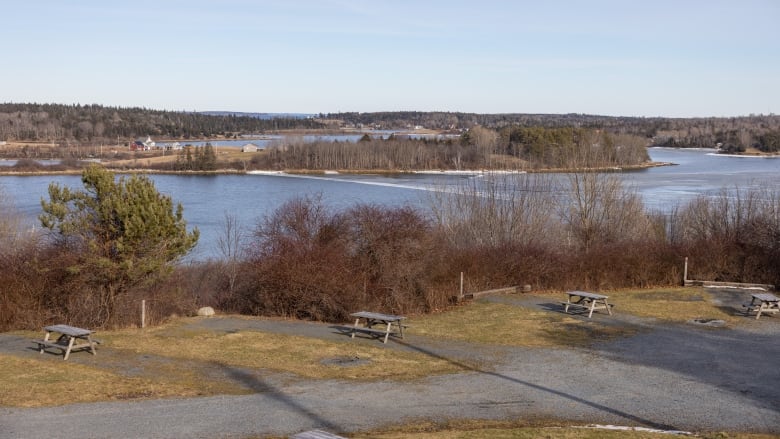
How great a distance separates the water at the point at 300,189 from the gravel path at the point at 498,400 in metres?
28.7

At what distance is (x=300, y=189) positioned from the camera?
7700cm

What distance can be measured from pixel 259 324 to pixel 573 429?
10.2 m

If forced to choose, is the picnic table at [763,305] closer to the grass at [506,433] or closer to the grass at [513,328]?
the grass at [513,328]

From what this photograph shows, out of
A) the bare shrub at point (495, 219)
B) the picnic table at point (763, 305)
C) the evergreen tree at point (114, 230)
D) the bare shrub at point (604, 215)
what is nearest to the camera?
the evergreen tree at point (114, 230)

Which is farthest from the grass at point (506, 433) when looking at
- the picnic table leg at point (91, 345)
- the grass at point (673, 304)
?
the grass at point (673, 304)

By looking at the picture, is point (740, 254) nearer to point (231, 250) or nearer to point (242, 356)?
point (242, 356)

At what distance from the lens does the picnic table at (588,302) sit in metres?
20.8

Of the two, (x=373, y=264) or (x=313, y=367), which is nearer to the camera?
(x=313, y=367)

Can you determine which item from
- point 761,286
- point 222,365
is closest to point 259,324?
point 222,365

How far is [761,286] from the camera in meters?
25.4

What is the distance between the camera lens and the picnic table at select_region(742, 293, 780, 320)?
2066 centimetres

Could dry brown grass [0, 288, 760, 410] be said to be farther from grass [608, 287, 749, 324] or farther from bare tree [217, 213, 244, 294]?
bare tree [217, 213, 244, 294]

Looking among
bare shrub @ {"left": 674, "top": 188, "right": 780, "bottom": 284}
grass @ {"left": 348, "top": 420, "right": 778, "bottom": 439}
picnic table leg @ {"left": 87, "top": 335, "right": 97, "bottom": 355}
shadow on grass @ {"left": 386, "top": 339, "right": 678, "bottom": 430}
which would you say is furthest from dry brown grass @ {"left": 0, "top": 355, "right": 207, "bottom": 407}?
bare shrub @ {"left": 674, "top": 188, "right": 780, "bottom": 284}

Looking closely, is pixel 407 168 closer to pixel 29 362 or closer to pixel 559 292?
pixel 559 292
